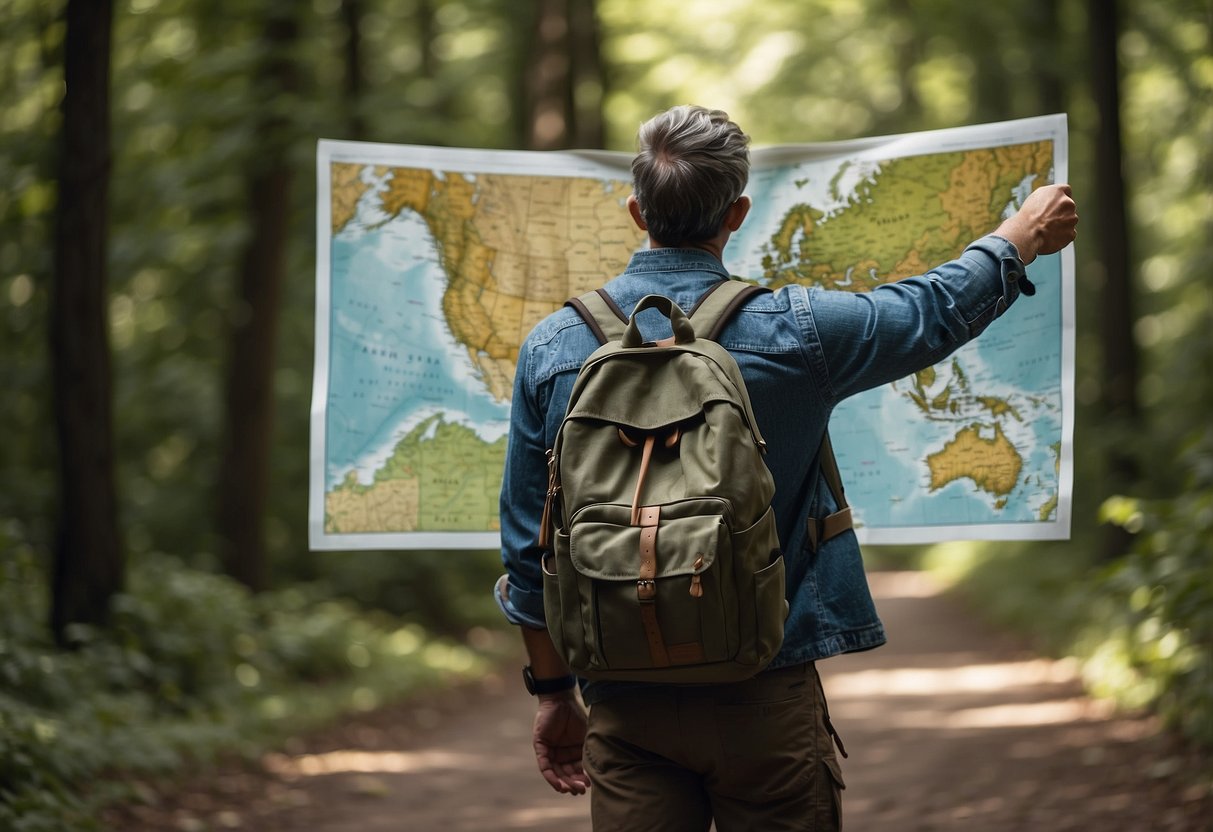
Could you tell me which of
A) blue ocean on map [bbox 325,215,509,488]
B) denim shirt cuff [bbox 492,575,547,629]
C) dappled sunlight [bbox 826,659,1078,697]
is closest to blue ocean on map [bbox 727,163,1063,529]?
blue ocean on map [bbox 325,215,509,488]

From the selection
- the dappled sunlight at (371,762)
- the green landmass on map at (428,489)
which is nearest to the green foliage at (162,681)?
the dappled sunlight at (371,762)

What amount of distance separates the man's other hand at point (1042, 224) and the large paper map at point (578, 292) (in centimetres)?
90

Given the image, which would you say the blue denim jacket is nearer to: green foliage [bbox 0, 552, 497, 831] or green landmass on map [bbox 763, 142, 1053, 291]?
green landmass on map [bbox 763, 142, 1053, 291]

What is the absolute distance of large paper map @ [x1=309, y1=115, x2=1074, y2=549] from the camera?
3.54m

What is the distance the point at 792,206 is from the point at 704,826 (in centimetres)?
193

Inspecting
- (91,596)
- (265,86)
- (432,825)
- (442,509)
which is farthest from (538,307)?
(265,86)

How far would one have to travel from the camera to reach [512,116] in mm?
18766

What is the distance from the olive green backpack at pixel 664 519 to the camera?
2178 mm

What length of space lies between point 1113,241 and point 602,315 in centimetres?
986

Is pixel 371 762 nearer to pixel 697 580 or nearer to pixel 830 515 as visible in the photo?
pixel 830 515

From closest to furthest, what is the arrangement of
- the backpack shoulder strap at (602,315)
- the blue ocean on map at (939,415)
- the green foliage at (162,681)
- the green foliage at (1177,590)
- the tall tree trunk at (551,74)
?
the backpack shoulder strap at (602,315), the blue ocean on map at (939,415), the green foliage at (162,681), the green foliage at (1177,590), the tall tree trunk at (551,74)

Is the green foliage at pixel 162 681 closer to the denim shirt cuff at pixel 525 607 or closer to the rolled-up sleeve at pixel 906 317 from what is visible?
the denim shirt cuff at pixel 525 607

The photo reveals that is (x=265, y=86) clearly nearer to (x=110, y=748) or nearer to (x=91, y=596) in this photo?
(x=91, y=596)

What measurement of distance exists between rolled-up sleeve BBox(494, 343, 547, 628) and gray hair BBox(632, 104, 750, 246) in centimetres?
40
